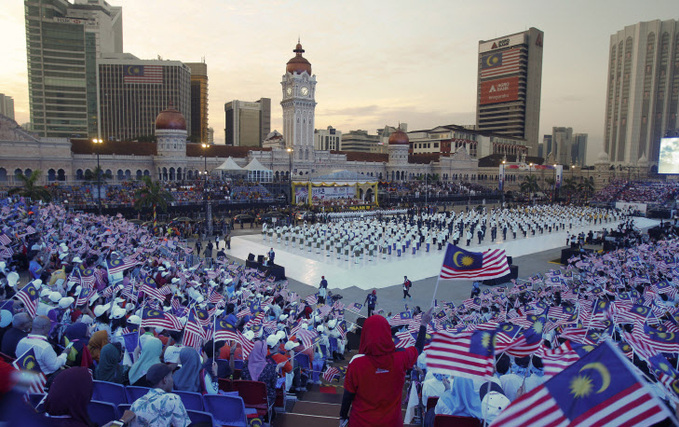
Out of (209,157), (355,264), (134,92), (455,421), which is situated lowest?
(355,264)

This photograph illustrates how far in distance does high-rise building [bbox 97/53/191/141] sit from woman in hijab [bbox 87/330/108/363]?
4981 inches

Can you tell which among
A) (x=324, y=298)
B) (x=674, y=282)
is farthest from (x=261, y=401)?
(x=674, y=282)

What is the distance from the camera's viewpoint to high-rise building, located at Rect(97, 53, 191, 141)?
118250 millimetres

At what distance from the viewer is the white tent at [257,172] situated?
53.2 meters

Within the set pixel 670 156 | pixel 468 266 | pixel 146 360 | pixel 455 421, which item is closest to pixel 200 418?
pixel 146 360

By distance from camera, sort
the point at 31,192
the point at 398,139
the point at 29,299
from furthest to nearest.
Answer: the point at 398,139 → the point at 31,192 → the point at 29,299

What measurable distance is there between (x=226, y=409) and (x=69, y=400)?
186 cm

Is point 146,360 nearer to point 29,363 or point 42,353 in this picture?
point 42,353

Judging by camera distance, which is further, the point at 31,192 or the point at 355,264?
the point at 31,192

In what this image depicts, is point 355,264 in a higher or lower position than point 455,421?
lower

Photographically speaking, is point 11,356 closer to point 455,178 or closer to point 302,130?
point 302,130

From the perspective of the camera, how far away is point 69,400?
10.1 ft

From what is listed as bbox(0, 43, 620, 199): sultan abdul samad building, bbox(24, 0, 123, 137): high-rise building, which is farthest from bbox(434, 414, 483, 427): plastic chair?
bbox(24, 0, 123, 137): high-rise building

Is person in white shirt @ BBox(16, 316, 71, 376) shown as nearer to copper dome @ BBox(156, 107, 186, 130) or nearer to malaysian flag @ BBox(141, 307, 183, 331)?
malaysian flag @ BBox(141, 307, 183, 331)
